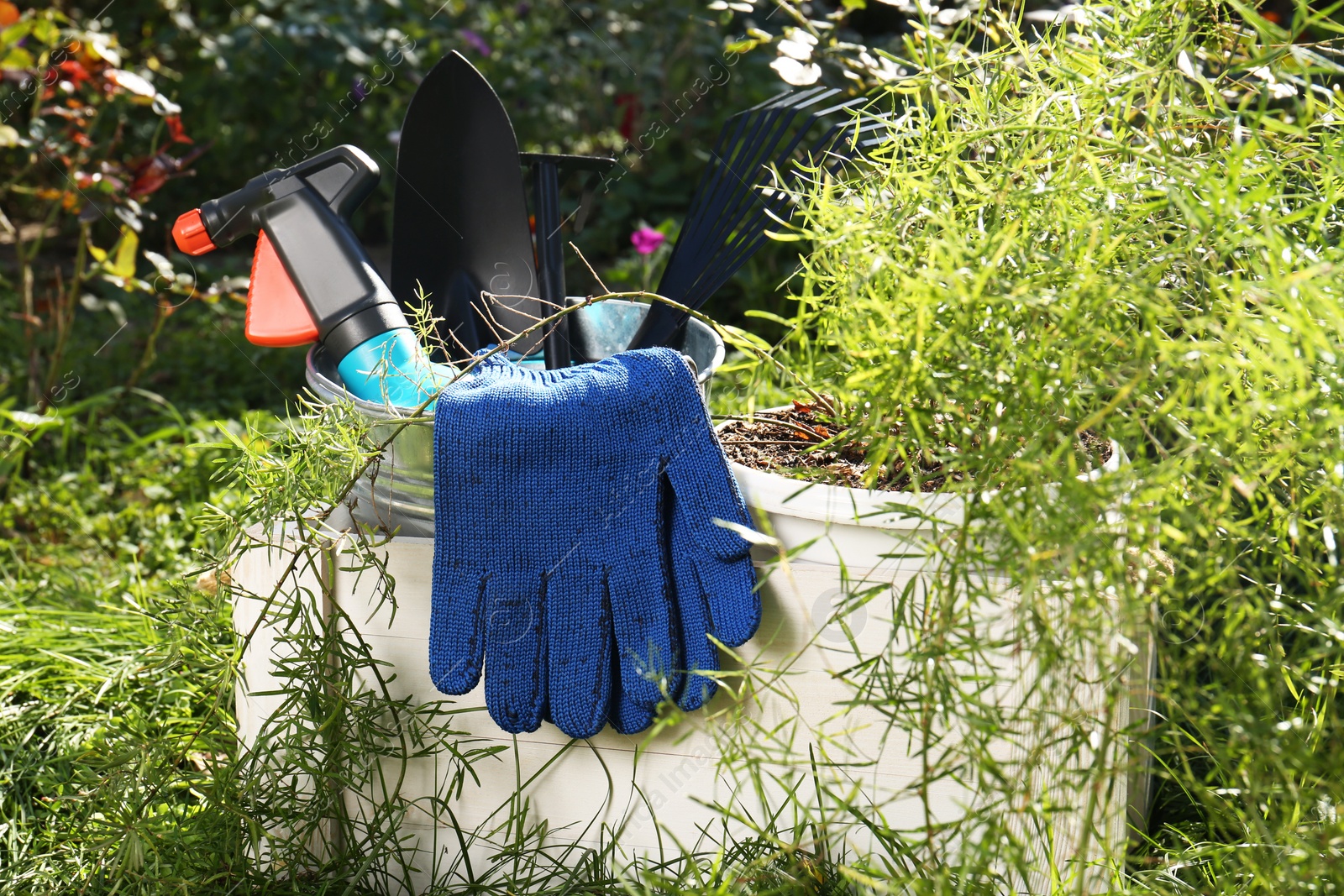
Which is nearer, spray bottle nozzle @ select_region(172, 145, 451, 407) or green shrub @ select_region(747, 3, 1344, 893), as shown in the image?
green shrub @ select_region(747, 3, 1344, 893)

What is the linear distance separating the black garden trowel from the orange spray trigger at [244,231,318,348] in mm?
167

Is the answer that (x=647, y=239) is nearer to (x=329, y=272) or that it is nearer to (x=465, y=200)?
(x=465, y=200)

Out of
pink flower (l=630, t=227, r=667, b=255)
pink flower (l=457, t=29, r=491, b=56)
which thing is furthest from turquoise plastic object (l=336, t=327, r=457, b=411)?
pink flower (l=457, t=29, r=491, b=56)

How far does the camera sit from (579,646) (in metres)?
1.05

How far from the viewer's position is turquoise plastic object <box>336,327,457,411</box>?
3.80 feet

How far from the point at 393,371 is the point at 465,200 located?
33 centimetres

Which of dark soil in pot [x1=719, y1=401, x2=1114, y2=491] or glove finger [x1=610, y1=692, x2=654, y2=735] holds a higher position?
dark soil in pot [x1=719, y1=401, x2=1114, y2=491]

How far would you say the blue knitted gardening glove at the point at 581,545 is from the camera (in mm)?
1024

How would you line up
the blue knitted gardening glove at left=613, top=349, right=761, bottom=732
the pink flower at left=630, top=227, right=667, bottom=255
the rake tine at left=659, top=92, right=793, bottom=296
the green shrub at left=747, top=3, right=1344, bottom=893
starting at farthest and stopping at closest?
the pink flower at left=630, top=227, right=667, bottom=255, the rake tine at left=659, top=92, right=793, bottom=296, the blue knitted gardening glove at left=613, top=349, right=761, bottom=732, the green shrub at left=747, top=3, right=1344, bottom=893

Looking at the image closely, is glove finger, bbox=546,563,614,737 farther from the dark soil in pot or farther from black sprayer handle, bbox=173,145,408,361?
black sprayer handle, bbox=173,145,408,361

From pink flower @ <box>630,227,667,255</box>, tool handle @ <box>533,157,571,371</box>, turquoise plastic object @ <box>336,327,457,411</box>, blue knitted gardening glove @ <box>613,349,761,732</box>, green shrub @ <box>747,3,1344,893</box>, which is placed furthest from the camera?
pink flower @ <box>630,227,667,255</box>

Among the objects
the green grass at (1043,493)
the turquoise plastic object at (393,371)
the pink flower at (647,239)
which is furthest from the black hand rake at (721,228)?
the pink flower at (647,239)

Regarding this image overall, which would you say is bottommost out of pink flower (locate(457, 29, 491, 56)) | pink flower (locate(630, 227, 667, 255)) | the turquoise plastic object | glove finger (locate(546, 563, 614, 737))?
pink flower (locate(630, 227, 667, 255))

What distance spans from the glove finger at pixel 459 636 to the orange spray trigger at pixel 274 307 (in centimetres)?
39
